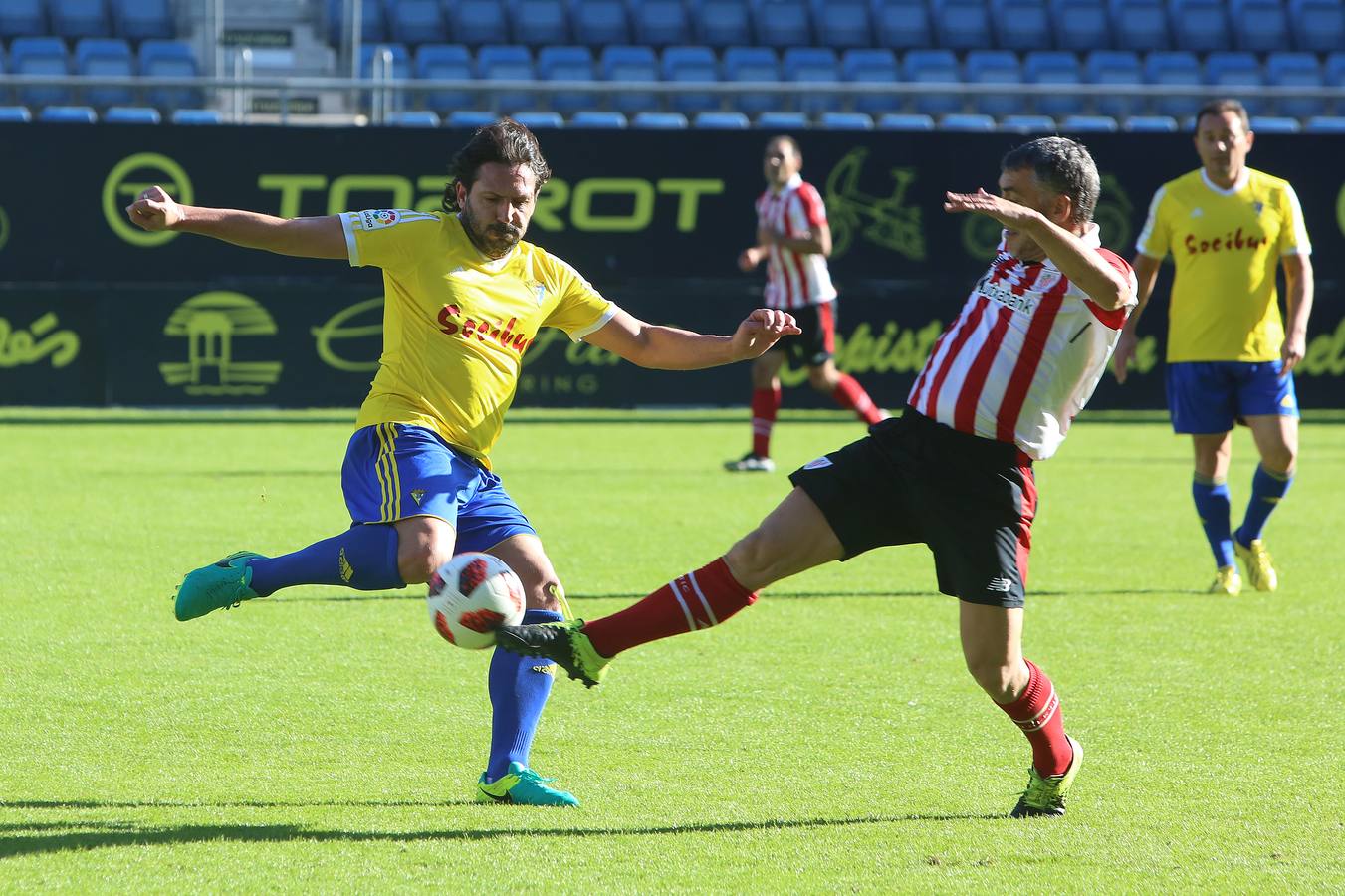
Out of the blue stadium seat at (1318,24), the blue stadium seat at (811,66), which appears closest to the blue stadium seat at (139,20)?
the blue stadium seat at (811,66)

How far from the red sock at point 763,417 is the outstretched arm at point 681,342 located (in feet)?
24.0

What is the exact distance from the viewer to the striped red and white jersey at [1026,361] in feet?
14.6

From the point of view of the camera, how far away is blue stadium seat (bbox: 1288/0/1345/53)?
78.2 ft

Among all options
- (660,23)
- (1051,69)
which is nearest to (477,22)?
(660,23)

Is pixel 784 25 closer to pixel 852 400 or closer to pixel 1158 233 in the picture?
pixel 852 400

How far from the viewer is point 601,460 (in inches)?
513

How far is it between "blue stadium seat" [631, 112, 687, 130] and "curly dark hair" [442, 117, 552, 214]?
12.3 metres

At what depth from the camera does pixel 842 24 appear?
2309 cm

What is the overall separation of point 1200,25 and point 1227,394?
57.6 ft

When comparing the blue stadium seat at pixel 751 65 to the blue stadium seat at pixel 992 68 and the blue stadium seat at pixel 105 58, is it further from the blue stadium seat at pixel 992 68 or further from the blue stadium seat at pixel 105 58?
the blue stadium seat at pixel 105 58

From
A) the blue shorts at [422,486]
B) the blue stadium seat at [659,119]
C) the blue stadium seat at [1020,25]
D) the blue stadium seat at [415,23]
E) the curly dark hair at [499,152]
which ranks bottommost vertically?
the blue shorts at [422,486]

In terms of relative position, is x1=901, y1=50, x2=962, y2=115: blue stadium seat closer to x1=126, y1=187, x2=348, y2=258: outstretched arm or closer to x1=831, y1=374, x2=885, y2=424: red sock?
x1=831, y1=374, x2=885, y2=424: red sock

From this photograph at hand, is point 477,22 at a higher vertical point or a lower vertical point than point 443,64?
higher

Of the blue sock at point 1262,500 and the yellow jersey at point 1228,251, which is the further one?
the blue sock at point 1262,500
